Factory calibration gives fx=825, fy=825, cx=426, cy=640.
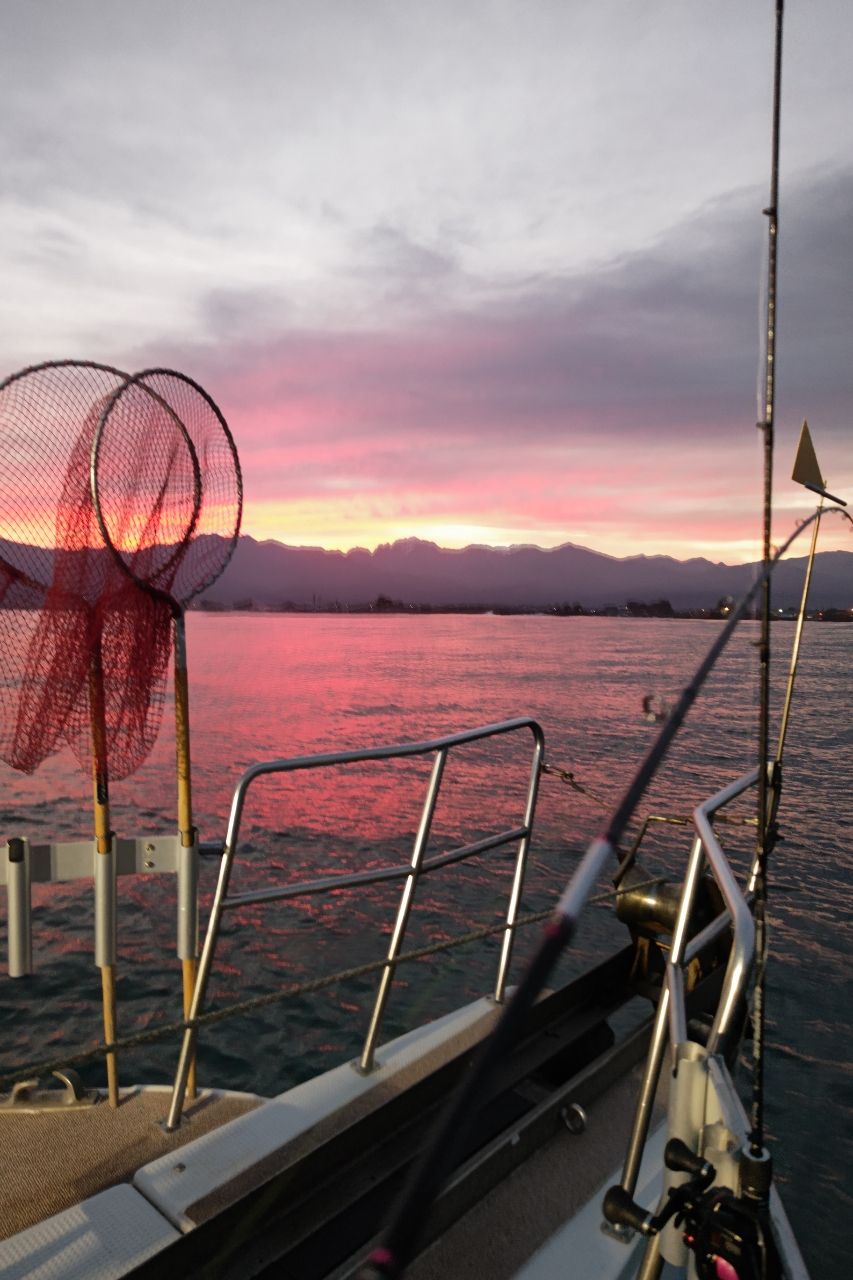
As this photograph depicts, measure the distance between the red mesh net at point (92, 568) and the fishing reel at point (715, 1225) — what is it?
266cm

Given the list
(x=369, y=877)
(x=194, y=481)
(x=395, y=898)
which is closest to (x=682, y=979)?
(x=369, y=877)

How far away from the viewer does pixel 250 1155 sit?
2.87 m

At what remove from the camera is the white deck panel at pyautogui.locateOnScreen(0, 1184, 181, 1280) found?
237 cm

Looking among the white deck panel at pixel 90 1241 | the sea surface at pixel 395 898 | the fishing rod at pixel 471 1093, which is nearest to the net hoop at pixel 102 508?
the white deck panel at pixel 90 1241

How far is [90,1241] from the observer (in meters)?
2.49

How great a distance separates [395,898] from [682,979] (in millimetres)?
9052

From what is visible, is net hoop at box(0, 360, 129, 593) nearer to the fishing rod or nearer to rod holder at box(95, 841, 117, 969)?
rod holder at box(95, 841, 117, 969)

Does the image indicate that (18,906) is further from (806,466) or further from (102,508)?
(806,466)

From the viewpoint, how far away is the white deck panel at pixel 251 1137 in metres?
2.69

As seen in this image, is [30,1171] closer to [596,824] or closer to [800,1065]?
[800,1065]

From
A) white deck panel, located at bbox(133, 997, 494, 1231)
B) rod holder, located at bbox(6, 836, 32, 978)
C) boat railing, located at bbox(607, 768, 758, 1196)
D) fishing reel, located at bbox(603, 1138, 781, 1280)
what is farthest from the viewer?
rod holder, located at bbox(6, 836, 32, 978)

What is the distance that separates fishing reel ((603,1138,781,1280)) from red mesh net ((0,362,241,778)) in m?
2.66

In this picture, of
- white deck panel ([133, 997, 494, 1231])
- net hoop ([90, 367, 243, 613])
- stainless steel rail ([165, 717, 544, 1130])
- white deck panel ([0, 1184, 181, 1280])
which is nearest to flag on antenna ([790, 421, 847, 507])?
stainless steel rail ([165, 717, 544, 1130])

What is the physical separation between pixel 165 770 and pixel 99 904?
1747cm
